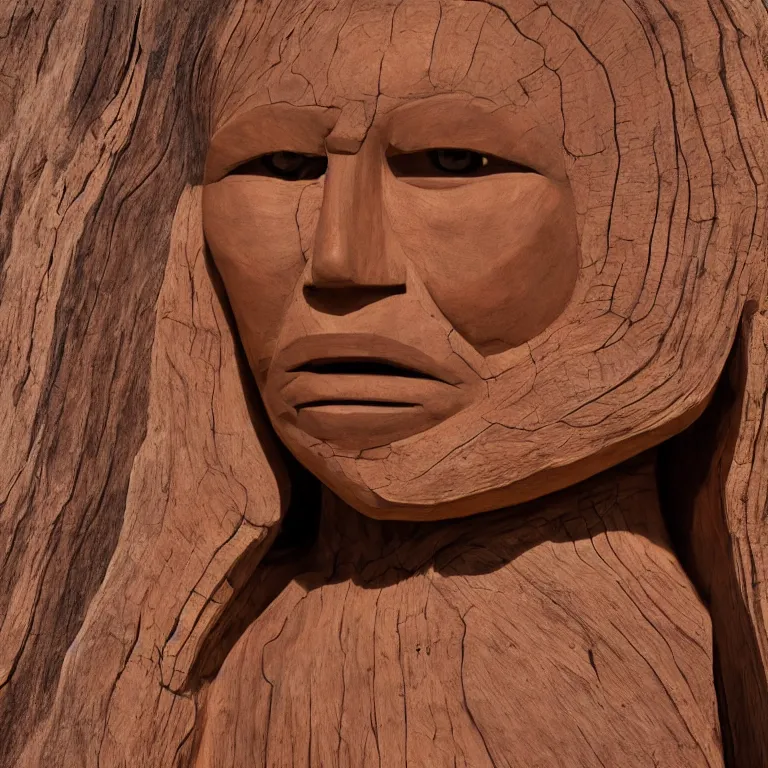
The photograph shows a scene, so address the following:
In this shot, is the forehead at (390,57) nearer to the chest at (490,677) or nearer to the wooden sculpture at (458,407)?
the wooden sculpture at (458,407)

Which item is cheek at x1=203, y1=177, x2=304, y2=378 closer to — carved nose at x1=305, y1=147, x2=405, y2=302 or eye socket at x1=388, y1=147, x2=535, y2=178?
carved nose at x1=305, y1=147, x2=405, y2=302

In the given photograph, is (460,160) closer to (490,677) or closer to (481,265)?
(481,265)

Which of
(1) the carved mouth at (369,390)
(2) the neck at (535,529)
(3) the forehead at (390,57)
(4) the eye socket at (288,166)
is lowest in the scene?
(2) the neck at (535,529)

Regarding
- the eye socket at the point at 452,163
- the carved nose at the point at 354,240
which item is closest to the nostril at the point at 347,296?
the carved nose at the point at 354,240

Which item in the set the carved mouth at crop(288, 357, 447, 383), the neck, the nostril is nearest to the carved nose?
the nostril

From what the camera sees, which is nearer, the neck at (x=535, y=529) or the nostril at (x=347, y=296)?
the nostril at (x=347, y=296)

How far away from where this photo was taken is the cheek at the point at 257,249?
2086 millimetres

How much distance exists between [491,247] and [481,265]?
0.03m

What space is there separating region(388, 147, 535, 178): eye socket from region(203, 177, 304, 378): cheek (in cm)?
20

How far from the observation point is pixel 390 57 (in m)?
2.03

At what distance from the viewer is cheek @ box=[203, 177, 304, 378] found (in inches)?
82.1

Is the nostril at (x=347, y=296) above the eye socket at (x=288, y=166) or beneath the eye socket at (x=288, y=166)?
beneath

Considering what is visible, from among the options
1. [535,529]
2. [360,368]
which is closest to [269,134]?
[360,368]

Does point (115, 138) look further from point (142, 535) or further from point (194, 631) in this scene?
point (194, 631)
